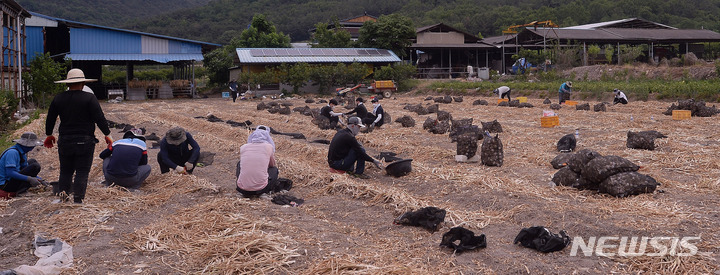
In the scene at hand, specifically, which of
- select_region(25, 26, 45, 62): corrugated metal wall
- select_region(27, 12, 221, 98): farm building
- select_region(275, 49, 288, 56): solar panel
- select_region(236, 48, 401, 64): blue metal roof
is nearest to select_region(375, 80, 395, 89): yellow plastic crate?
select_region(236, 48, 401, 64): blue metal roof

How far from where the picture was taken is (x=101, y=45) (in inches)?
1383

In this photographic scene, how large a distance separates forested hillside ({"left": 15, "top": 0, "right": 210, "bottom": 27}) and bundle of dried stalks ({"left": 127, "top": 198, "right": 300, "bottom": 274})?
8495cm

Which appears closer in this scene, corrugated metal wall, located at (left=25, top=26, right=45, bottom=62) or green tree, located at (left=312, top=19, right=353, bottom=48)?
corrugated metal wall, located at (left=25, top=26, right=45, bottom=62)

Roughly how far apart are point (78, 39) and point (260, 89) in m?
11.0

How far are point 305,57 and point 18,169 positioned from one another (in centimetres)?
3314

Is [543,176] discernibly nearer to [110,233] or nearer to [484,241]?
[484,241]

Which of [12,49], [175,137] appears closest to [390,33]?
[12,49]

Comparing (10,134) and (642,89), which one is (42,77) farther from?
(642,89)

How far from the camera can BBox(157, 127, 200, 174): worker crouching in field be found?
28.8 feet

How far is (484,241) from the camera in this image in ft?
18.5

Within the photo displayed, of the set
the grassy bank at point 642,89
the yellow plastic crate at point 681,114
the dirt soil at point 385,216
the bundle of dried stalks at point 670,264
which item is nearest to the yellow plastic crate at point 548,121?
the yellow plastic crate at point 681,114

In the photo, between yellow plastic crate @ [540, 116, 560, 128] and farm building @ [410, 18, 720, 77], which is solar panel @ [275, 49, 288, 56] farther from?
yellow plastic crate @ [540, 116, 560, 128]

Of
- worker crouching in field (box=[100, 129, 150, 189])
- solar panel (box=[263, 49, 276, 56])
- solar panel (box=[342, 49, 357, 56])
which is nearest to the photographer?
worker crouching in field (box=[100, 129, 150, 189])

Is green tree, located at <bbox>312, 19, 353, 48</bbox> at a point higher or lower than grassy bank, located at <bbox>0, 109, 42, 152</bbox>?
higher
